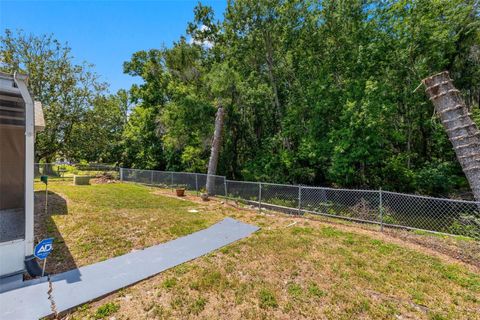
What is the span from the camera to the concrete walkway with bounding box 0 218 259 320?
281 centimetres

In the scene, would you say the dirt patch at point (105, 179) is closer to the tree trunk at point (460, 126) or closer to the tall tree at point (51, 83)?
the tall tree at point (51, 83)

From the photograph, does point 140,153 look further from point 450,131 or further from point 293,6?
point 450,131

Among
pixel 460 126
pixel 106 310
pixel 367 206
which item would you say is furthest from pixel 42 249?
pixel 460 126

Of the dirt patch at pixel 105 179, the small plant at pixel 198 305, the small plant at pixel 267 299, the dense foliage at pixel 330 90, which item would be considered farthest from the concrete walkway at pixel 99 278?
the dirt patch at pixel 105 179

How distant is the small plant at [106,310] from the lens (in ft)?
9.05

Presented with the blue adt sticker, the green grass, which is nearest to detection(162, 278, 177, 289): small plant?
the green grass

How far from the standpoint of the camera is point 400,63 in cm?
1127

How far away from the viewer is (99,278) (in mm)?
3521

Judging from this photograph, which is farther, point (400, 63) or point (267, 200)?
point (400, 63)

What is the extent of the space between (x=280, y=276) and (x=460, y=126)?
638 cm

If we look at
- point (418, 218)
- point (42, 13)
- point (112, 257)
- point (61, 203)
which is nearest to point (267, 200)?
point (418, 218)

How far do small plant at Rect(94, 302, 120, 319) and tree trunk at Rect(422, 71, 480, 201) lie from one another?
8.47 meters

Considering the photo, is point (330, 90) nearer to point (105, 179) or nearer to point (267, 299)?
point (267, 299)

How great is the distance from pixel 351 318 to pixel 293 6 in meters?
15.2
